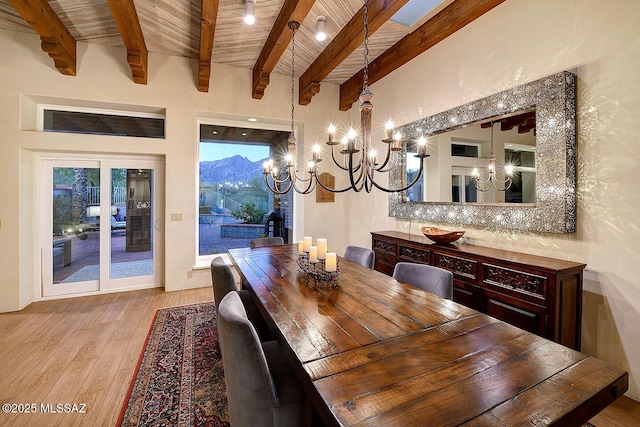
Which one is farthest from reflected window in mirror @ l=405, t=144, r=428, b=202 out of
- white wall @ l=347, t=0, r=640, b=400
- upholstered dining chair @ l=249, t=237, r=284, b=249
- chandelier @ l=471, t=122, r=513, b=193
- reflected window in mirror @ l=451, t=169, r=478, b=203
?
upholstered dining chair @ l=249, t=237, r=284, b=249

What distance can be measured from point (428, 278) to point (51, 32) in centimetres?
444

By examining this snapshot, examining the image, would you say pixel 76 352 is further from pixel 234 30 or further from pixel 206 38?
pixel 234 30

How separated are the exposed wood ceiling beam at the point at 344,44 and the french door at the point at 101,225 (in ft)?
8.52

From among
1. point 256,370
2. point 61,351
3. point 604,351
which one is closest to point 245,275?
point 256,370

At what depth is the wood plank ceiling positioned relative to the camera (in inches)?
110

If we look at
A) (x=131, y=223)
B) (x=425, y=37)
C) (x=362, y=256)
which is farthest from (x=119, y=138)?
(x=425, y=37)

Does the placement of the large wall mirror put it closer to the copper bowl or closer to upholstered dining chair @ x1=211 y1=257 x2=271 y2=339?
the copper bowl

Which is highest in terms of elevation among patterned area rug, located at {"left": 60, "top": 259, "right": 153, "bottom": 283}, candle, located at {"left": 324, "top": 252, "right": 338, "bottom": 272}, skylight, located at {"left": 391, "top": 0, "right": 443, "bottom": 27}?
skylight, located at {"left": 391, "top": 0, "right": 443, "bottom": 27}

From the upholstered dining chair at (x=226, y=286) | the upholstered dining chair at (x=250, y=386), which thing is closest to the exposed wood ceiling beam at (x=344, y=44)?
the upholstered dining chair at (x=226, y=286)

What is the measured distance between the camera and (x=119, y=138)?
12.6 feet

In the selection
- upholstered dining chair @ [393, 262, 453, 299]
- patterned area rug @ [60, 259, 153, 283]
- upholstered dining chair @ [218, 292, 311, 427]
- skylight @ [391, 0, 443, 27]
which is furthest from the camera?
patterned area rug @ [60, 259, 153, 283]

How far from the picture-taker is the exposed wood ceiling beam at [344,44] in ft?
8.86

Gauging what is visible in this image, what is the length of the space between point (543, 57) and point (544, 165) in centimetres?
93

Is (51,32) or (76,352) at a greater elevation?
(51,32)
